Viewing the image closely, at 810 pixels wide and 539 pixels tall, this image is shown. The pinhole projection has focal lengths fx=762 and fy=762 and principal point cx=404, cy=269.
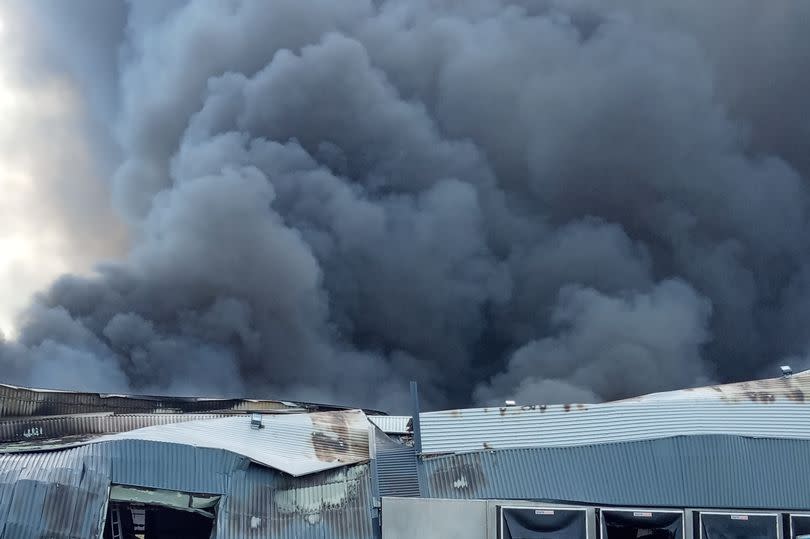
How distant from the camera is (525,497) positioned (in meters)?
17.1

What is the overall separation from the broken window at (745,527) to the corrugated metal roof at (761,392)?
3.27 meters

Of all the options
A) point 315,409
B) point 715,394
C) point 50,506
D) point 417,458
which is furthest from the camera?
point 315,409

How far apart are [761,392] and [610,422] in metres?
4.38

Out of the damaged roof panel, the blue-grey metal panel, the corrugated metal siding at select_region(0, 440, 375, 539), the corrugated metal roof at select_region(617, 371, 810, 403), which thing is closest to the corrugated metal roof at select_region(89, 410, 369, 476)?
the blue-grey metal panel

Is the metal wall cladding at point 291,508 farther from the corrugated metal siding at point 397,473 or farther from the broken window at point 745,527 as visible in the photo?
the broken window at point 745,527

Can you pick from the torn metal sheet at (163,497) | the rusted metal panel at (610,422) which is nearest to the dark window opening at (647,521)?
the rusted metal panel at (610,422)

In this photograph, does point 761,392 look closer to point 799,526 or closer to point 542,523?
point 799,526

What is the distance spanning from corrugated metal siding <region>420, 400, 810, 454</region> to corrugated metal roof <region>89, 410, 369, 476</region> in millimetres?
2600

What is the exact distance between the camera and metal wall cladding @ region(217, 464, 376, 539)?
16.8 meters

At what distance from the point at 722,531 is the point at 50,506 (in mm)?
14552

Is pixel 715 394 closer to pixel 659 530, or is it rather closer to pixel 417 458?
pixel 659 530

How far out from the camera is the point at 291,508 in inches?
675

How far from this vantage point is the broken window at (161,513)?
17.1 metres

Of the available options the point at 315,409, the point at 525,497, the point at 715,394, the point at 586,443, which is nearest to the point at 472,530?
the point at 525,497
